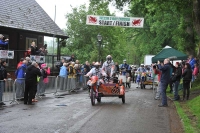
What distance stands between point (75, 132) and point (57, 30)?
Answer: 22.5 meters

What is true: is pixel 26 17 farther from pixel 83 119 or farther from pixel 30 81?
pixel 83 119

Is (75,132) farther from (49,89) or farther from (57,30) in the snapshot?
(57,30)

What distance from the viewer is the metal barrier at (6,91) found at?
14.2m

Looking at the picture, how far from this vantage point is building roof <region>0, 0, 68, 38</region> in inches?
971

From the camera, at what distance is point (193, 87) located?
20938mm

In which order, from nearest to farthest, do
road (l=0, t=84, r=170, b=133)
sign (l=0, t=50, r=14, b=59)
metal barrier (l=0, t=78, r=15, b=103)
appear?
road (l=0, t=84, r=170, b=133) < metal barrier (l=0, t=78, r=15, b=103) < sign (l=0, t=50, r=14, b=59)

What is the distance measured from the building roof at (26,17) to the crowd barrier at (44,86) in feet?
19.1

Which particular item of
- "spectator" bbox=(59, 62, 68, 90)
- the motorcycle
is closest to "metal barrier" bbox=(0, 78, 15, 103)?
the motorcycle

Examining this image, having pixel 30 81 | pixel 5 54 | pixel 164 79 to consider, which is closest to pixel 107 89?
pixel 164 79

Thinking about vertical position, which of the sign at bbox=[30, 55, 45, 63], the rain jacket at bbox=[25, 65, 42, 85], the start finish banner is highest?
the start finish banner

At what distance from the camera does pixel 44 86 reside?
60.2ft

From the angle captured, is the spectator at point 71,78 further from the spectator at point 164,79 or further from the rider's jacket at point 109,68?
the spectator at point 164,79

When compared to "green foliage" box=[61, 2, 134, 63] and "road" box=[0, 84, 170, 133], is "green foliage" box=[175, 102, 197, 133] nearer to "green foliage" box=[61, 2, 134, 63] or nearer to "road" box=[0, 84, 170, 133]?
"road" box=[0, 84, 170, 133]

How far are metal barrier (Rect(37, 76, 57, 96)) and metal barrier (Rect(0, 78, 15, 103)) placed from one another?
2.64m
